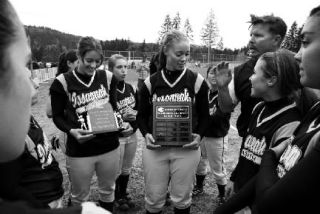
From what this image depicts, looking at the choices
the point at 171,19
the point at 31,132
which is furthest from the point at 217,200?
the point at 171,19

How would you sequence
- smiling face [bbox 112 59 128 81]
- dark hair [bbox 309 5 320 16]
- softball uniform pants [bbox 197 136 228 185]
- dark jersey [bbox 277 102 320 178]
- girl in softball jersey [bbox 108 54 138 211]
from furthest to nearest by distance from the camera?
1. smiling face [bbox 112 59 128 81]
2. softball uniform pants [bbox 197 136 228 185]
3. girl in softball jersey [bbox 108 54 138 211]
4. dark hair [bbox 309 5 320 16]
5. dark jersey [bbox 277 102 320 178]

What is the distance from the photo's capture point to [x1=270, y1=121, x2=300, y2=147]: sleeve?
2014 millimetres

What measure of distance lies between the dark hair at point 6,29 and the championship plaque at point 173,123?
7.21 feet

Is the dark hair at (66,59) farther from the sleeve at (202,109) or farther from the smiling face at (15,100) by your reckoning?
the smiling face at (15,100)

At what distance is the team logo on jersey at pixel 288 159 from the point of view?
4.49 ft

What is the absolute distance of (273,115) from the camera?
219 cm

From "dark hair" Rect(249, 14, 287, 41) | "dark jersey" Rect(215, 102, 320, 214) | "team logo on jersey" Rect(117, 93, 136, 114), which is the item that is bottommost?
"team logo on jersey" Rect(117, 93, 136, 114)

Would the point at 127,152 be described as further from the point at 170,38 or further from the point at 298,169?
the point at 298,169

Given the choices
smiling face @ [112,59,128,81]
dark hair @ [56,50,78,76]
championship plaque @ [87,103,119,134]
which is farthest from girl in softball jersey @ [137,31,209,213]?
dark hair @ [56,50,78,76]

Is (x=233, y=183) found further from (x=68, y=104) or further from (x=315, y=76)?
(x=68, y=104)

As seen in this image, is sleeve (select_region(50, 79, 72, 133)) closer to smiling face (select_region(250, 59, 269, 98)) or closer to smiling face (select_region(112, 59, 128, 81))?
smiling face (select_region(112, 59, 128, 81))

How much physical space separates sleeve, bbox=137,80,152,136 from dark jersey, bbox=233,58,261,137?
1.00 metres

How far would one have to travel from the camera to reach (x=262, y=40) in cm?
304

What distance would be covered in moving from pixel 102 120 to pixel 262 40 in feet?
6.56
